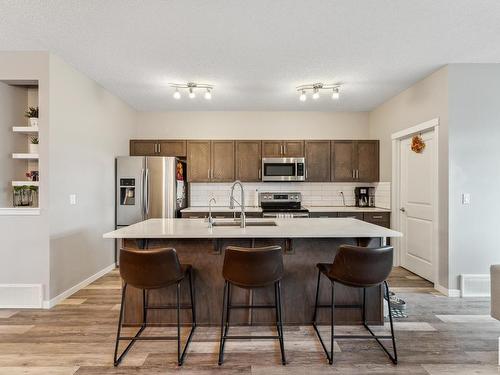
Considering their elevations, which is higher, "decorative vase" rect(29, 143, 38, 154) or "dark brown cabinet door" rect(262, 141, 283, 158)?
"dark brown cabinet door" rect(262, 141, 283, 158)

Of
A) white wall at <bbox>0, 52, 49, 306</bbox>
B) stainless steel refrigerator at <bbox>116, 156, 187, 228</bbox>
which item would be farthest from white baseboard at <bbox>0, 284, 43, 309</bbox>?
stainless steel refrigerator at <bbox>116, 156, 187, 228</bbox>

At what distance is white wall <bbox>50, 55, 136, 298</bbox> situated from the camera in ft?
11.1

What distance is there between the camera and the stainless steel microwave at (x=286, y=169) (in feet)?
17.9

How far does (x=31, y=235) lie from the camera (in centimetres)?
330

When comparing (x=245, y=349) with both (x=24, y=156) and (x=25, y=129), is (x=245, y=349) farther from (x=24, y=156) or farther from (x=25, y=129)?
(x=25, y=129)

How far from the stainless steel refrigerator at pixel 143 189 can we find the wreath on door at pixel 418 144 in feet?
11.5

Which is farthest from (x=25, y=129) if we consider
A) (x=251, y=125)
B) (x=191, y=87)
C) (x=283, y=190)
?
(x=283, y=190)

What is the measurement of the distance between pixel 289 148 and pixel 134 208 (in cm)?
274

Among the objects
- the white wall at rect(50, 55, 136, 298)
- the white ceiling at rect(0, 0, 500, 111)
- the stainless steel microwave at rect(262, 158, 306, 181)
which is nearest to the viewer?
the white ceiling at rect(0, 0, 500, 111)

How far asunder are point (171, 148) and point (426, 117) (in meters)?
3.92

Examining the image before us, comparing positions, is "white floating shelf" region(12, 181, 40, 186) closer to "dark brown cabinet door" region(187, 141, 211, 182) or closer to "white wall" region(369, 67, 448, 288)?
"dark brown cabinet door" region(187, 141, 211, 182)

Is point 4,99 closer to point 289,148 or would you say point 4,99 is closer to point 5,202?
point 5,202

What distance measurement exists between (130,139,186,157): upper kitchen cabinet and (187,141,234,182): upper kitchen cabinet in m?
0.18

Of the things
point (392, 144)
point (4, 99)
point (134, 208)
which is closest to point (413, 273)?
point (392, 144)
